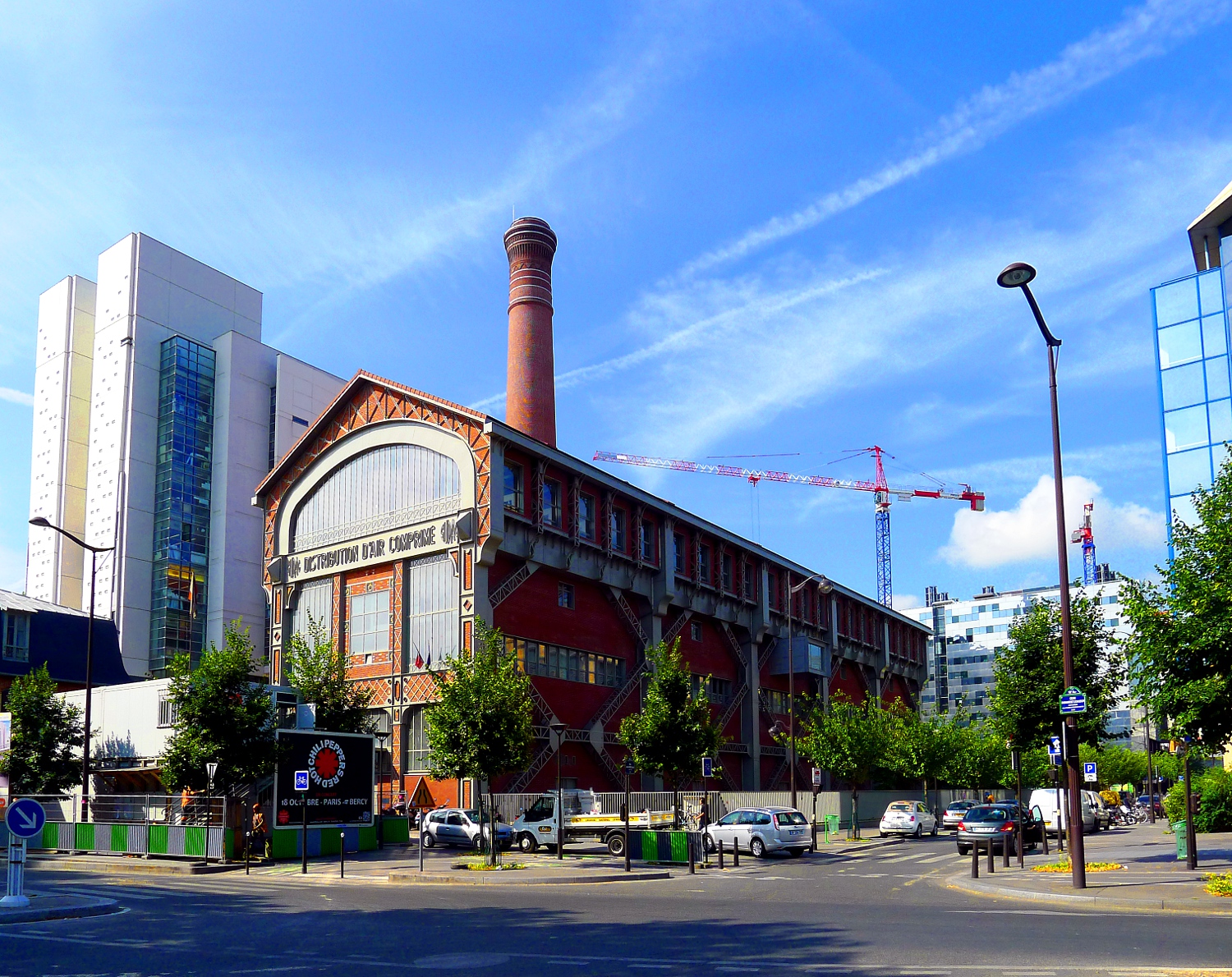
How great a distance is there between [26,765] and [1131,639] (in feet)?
147

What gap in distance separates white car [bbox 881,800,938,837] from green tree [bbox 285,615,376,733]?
75.9 feet

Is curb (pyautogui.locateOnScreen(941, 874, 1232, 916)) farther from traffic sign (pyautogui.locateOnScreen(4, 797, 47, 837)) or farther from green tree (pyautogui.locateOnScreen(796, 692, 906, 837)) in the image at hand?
green tree (pyautogui.locateOnScreen(796, 692, 906, 837))

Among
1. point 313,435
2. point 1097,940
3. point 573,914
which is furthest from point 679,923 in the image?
point 313,435

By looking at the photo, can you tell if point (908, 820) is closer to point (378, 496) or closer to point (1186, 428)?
point (1186, 428)

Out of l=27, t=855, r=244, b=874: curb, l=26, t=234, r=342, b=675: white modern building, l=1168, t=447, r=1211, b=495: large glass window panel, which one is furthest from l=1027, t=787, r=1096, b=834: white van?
l=26, t=234, r=342, b=675: white modern building

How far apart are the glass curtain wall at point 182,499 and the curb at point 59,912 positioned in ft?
222

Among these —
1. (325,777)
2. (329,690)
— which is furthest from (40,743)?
(325,777)

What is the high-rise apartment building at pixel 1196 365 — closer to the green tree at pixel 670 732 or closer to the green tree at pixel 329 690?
the green tree at pixel 670 732

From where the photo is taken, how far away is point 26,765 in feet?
160

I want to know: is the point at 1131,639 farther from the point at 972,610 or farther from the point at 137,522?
the point at 972,610

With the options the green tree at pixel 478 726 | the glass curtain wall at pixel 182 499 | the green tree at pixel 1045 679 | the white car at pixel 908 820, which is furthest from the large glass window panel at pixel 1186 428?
the glass curtain wall at pixel 182 499

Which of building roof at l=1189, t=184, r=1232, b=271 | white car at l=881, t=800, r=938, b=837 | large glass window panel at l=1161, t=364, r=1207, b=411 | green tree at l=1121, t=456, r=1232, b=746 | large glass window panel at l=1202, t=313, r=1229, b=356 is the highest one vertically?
building roof at l=1189, t=184, r=1232, b=271

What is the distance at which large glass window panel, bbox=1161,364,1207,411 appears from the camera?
175ft

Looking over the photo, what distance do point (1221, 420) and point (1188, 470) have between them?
8.77ft
